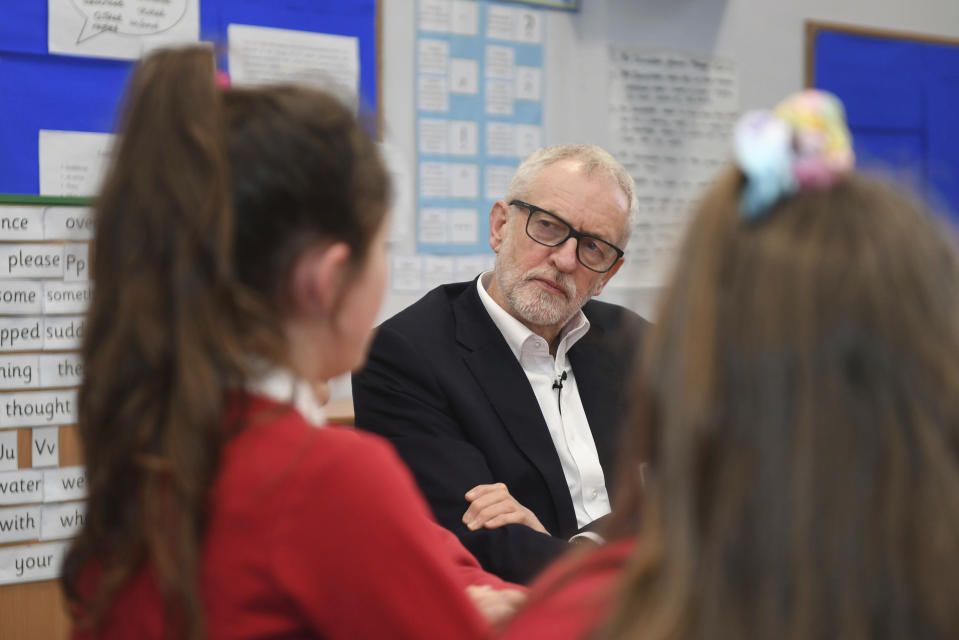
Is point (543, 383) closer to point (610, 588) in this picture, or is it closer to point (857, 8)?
point (610, 588)

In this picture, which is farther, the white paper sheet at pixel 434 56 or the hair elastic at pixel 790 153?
the white paper sheet at pixel 434 56

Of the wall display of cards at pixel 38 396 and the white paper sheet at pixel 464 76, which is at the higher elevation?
the white paper sheet at pixel 464 76

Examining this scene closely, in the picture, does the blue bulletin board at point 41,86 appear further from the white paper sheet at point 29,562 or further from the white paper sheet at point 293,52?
the white paper sheet at point 29,562

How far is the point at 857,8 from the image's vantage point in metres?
3.80

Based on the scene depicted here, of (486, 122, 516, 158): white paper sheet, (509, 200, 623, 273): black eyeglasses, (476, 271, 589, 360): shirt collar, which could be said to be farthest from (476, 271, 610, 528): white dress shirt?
(486, 122, 516, 158): white paper sheet

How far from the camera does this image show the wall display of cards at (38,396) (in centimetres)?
231

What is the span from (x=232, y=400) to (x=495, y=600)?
0.49m

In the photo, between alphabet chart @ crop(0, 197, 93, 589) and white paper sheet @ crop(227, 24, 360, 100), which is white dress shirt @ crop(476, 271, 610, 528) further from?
alphabet chart @ crop(0, 197, 93, 589)

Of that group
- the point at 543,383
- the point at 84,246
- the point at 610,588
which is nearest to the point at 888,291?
the point at 610,588

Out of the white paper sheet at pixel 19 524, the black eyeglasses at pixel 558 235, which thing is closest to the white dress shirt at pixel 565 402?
the black eyeglasses at pixel 558 235

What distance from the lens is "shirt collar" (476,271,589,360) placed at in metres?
2.09

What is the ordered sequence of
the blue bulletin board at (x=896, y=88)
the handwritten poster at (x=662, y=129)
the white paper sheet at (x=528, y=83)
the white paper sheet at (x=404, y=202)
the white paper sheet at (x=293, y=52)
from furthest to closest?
the blue bulletin board at (x=896, y=88) → the handwritten poster at (x=662, y=129) → the white paper sheet at (x=528, y=83) → the white paper sheet at (x=404, y=202) → the white paper sheet at (x=293, y=52)

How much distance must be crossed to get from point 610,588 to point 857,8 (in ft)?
12.2

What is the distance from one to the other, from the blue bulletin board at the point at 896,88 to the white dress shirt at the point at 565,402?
2.09 m
